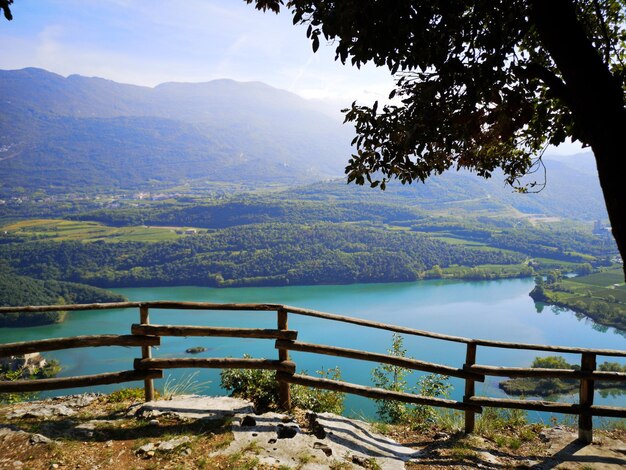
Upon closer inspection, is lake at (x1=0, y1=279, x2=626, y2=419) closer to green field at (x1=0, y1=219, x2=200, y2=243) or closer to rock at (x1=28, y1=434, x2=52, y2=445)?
rock at (x1=28, y1=434, x2=52, y2=445)

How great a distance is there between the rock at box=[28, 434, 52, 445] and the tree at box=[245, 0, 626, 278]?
12.2 feet

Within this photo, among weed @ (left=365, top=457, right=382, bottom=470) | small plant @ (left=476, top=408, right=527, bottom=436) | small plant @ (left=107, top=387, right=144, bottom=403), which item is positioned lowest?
small plant @ (left=476, top=408, right=527, bottom=436)

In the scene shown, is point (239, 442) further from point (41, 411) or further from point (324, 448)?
point (41, 411)

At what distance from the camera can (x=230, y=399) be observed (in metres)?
5.05

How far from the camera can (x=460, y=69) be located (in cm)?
364

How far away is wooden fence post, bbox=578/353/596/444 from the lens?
4.60 meters

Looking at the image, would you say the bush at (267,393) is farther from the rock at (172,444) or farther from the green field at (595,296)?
the green field at (595,296)

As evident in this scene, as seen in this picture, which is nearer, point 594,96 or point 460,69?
point 594,96

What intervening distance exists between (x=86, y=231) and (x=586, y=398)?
128 meters

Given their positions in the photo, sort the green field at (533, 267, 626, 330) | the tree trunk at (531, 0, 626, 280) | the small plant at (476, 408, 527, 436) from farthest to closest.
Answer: the green field at (533, 267, 626, 330) → the small plant at (476, 408, 527, 436) → the tree trunk at (531, 0, 626, 280)

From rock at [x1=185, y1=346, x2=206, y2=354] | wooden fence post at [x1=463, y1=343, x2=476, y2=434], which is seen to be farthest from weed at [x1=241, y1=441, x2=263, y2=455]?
rock at [x1=185, y1=346, x2=206, y2=354]

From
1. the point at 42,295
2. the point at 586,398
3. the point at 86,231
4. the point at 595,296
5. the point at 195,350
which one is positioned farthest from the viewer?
the point at 86,231

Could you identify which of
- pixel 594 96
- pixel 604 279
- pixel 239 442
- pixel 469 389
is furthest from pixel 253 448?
pixel 604 279

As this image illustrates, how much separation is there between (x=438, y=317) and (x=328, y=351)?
169 ft
